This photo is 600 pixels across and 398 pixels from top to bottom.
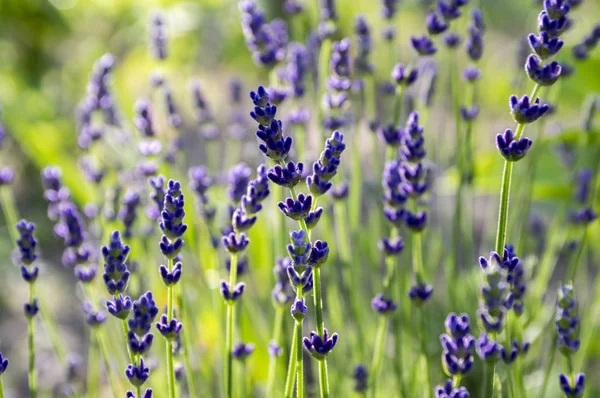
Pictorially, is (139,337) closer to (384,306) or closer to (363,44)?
(384,306)

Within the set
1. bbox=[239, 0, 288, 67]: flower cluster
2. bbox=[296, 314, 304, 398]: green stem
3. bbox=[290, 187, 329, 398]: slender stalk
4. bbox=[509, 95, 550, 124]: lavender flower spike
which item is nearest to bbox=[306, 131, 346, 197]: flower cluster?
bbox=[290, 187, 329, 398]: slender stalk

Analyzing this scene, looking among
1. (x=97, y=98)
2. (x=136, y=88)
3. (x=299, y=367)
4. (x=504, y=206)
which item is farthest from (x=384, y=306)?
(x=136, y=88)

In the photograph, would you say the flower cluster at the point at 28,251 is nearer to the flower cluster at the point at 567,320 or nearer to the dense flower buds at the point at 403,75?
the dense flower buds at the point at 403,75

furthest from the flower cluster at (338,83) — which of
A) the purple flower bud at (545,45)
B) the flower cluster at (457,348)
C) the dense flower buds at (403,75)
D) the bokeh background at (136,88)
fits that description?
the flower cluster at (457,348)

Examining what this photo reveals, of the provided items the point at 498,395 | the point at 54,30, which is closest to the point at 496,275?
the point at 498,395

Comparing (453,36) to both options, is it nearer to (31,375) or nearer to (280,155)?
(280,155)
